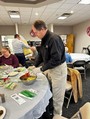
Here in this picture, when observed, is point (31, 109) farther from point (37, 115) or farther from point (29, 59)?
point (29, 59)

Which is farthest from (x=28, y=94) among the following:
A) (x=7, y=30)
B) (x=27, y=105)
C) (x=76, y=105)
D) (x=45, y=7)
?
(x=7, y=30)

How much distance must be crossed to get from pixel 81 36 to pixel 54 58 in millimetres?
6482

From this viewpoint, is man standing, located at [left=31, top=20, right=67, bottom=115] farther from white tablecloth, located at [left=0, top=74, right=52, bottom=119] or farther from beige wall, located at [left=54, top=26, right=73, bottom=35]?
beige wall, located at [left=54, top=26, right=73, bottom=35]

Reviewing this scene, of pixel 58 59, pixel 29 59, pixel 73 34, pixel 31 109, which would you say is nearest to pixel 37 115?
pixel 31 109

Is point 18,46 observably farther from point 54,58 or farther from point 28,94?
point 28,94

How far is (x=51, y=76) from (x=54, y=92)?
247 millimetres

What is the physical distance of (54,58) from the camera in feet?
5.35

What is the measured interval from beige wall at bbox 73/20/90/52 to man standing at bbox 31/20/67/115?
559 cm

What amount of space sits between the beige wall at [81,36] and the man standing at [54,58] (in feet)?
18.4

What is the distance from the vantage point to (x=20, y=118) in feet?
2.96

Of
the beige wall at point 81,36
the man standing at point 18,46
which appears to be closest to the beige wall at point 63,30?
the beige wall at point 81,36

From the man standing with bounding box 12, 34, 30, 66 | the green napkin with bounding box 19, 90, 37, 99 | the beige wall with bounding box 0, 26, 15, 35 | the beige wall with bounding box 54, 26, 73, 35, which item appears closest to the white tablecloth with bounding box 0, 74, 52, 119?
the green napkin with bounding box 19, 90, 37, 99

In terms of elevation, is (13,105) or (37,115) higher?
(13,105)

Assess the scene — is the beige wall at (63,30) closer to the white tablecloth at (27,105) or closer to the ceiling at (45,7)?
the ceiling at (45,7)
